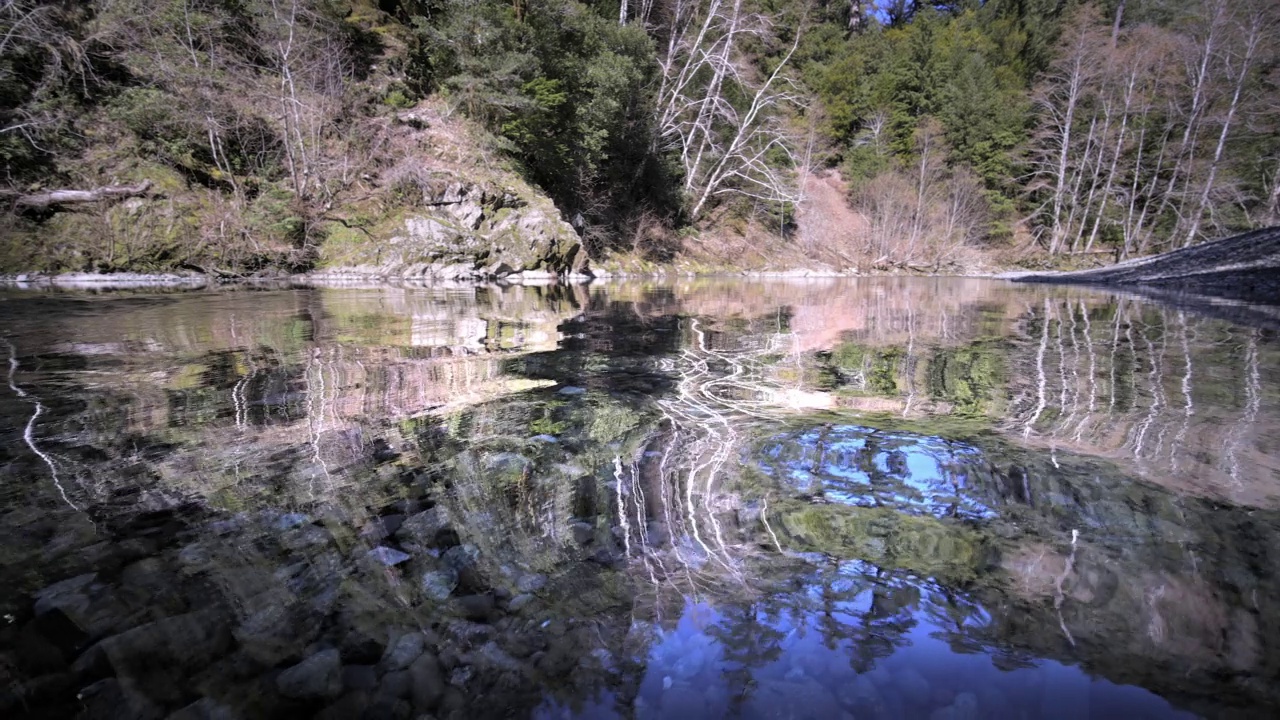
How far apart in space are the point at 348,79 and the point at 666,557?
1726cm

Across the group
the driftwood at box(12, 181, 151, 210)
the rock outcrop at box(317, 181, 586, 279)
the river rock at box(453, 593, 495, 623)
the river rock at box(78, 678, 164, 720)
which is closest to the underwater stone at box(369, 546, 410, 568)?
the river rock at box(453, 593, 495, 623)

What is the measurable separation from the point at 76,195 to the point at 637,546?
1457 cm

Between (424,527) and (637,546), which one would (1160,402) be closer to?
(637,546)

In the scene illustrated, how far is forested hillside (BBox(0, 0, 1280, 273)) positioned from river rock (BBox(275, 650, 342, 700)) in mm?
13448

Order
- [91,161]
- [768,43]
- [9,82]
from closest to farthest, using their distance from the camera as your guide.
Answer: [9,82] < [91,161] < [768,43]

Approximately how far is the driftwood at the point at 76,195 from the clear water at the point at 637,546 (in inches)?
434

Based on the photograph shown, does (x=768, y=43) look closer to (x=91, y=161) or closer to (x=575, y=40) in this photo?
(x=575, y=40)

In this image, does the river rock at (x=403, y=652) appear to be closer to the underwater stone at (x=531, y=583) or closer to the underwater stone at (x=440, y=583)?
the underwater stone at (x=440, y=583)

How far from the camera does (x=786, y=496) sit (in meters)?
1.63

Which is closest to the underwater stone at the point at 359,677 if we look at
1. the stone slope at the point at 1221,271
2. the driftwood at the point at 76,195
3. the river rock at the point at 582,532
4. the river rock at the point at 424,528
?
the river rock at the point at 424,528

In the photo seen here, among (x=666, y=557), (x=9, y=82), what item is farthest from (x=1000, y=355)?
(x=9, y=82)

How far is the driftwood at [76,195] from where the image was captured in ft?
33.1

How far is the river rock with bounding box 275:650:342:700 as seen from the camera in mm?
904

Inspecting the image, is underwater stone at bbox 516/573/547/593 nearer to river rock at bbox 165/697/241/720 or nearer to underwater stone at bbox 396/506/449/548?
underwater stone at bbox 396/506/449/548
